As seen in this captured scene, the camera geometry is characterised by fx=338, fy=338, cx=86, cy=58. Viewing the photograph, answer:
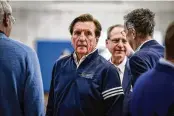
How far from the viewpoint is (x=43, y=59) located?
763 cm

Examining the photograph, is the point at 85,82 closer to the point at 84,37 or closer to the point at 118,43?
the point at 84,37

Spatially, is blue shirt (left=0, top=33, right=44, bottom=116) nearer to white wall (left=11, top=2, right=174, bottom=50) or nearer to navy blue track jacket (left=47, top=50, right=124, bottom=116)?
navy blue track jacket (left=47, top=50, right=124, bottom=116)

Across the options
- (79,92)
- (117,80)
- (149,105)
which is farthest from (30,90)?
(149,105)

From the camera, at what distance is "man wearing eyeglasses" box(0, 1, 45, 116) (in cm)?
190

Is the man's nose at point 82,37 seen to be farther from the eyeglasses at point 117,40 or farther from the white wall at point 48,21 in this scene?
the white wall at point 48,21

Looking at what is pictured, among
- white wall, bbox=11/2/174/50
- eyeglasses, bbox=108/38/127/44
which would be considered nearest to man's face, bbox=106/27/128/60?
eyeglasses, bbox=108/38/127/44

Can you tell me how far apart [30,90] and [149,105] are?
2.31 ft

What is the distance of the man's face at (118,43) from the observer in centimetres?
292

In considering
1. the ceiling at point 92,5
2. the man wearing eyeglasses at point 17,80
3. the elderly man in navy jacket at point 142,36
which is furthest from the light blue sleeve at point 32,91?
the ceiling at point 92,5

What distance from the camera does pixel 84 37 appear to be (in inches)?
88.3

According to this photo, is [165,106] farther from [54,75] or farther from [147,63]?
[54,75]

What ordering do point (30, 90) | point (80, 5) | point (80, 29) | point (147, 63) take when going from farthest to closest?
1. point (80, 5)
2. point (80, 29)
3. point (147, 63)
4. point (30, 90)

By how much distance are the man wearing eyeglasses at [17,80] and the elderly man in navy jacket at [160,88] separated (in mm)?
643

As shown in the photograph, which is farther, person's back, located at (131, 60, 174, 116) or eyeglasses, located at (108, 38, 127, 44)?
eyeglasses, located at (108, 38, 127, 44)
